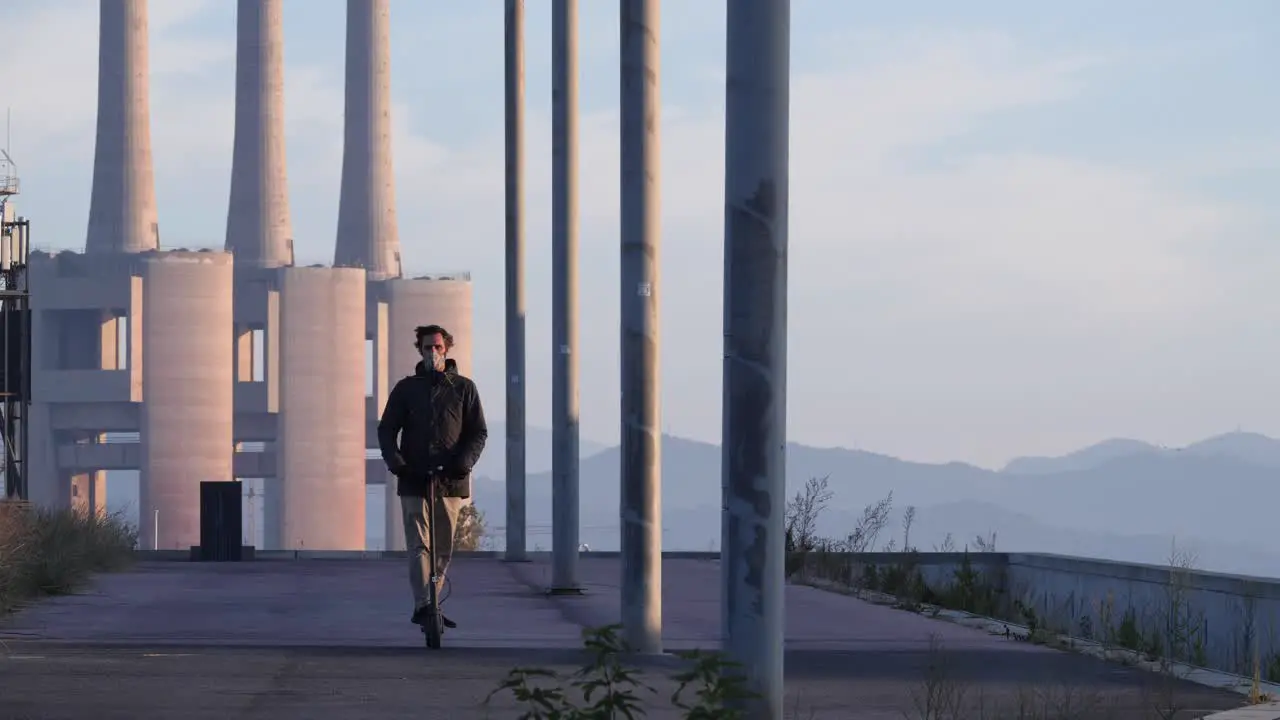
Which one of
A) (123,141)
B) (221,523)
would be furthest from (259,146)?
(221,523)

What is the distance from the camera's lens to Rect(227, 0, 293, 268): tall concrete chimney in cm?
11775

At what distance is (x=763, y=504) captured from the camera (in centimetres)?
967

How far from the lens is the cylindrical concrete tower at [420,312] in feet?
420

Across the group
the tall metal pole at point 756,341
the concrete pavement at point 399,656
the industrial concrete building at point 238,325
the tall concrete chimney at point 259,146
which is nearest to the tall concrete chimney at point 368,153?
the industrial concrete building at point 238,325

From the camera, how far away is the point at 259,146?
391ft

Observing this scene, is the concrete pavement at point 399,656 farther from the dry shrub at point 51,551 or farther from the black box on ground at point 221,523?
the black box on ground at point 221,523

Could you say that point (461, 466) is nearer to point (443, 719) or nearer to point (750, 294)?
point (443, 719)

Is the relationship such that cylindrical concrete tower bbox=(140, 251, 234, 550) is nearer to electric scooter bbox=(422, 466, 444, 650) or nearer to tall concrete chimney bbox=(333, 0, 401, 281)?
tall concrete chimney bbox=(333, 0, 401, 281)

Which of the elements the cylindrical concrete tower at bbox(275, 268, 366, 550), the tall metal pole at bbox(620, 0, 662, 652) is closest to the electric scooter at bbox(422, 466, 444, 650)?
the tall metal pole at bbox(620, 0, 662, 652)

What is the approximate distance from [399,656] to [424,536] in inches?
44.2

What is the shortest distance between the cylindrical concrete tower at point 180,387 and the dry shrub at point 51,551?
83934 mm

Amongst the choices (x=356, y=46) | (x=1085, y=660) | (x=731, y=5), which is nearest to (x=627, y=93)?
(x=1085, y=660)

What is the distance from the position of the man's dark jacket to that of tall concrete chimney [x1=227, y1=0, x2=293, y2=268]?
104281 mm

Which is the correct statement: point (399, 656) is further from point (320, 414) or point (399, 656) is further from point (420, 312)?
point (420, 312)
